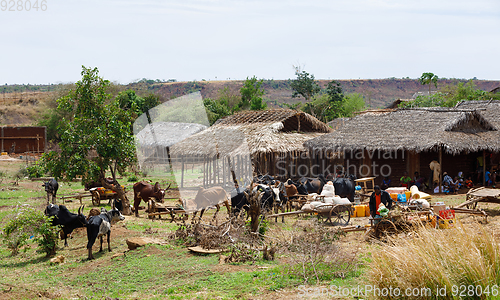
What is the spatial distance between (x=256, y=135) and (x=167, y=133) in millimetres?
11351

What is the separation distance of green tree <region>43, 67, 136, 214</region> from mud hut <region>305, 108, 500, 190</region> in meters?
10.3

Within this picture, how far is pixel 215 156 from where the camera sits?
2188 centimetres

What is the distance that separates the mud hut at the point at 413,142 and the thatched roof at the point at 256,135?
1.62 metres

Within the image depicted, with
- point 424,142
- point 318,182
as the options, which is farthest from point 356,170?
point 318,182

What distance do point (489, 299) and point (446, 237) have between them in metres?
0.98

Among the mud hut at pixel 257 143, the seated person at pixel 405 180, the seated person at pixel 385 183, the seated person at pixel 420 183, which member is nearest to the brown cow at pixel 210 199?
the mud hut at pixel 257 143

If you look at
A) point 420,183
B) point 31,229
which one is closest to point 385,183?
point 420,183

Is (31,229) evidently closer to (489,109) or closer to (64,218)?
(64,218)

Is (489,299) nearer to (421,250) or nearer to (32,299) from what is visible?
(421,250)

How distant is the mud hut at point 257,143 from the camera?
771 inches

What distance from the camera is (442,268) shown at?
15.8 feet

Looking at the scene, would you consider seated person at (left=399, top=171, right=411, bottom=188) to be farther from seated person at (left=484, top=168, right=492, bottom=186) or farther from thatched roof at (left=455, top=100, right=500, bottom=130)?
thatched roof at (left=455, top=100, right=500, bottom=130)

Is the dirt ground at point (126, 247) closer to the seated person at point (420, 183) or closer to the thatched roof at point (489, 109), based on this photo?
the seated person at point (420, 183)

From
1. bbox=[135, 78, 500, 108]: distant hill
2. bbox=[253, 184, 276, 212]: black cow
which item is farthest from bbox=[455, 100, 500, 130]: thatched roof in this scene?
bbox=[135, 78, 500, 108]: distant hill
